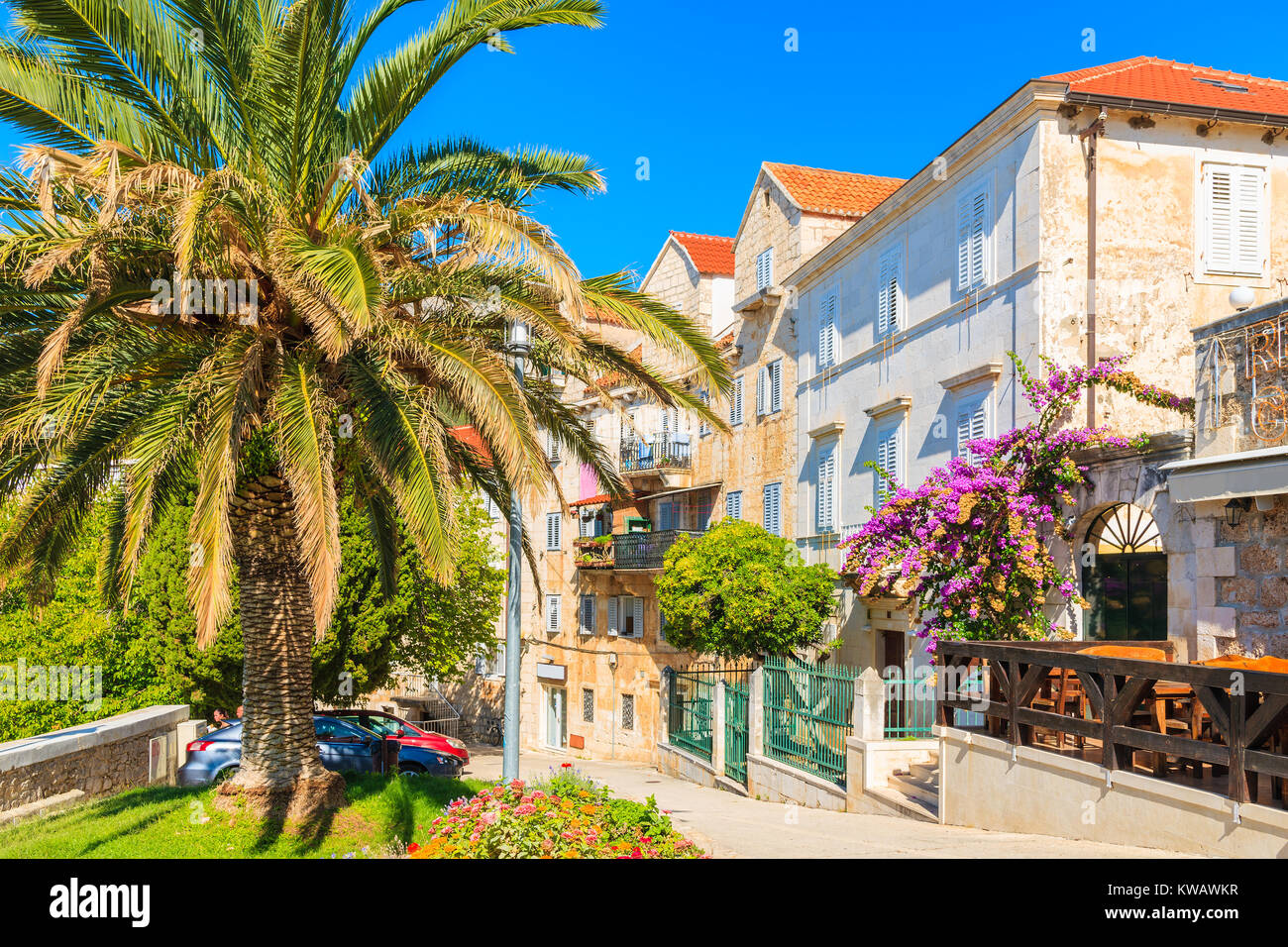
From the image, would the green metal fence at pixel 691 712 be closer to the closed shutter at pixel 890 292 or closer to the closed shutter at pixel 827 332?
the closed shutter at pixel 827 332

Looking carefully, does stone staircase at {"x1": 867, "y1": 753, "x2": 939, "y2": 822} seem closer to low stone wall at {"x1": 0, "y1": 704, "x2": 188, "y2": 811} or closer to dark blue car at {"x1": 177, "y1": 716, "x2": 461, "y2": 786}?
dark blue car at {"x1": 177, "y1": 716, "x2": 461, "y2": 786}

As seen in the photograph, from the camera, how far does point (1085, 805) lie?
33.1 feet

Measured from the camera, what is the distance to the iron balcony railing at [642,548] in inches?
1283

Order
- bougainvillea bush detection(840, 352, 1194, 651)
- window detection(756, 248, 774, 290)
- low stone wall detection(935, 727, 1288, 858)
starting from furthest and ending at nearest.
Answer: window detection(756, 248, 774, 290)
bougainvillea bush detection(840, 352, 1194, 651)
low stone wall detection(935, 727, 1288, 858)

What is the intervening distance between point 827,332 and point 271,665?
1804 centimetres

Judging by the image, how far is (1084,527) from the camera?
16.5m

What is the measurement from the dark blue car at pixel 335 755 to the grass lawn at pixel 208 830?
295cm

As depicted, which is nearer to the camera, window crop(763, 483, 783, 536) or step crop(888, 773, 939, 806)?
step crop(888, 773, 939, 806)

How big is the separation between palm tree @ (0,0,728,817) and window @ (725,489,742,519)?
805 inches

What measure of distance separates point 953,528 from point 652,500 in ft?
70.9

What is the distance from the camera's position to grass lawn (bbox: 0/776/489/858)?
1021 centimetres

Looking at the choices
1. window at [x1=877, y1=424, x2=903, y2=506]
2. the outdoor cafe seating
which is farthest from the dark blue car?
window at [x1=877, y1=424, x2=903, y2=506]

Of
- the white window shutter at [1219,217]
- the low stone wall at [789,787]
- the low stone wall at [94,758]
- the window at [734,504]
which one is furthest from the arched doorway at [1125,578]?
the window at [734,504]

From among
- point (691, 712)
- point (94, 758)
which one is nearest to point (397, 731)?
point (691, 712)
